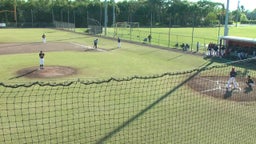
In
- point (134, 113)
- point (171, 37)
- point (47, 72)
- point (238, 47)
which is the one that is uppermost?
point (171, 37)

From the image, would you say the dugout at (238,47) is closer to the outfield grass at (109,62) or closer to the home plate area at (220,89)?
the outfield grass at (109,62)

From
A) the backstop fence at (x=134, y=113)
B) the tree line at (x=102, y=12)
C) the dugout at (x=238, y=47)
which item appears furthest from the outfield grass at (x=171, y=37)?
the backstop fence at (x=134, y=113)

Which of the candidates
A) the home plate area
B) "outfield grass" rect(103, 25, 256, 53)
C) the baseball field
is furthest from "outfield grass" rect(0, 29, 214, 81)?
"outfield grass" rect(103, 25, 256, 53)

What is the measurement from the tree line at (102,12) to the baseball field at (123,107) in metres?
49.3

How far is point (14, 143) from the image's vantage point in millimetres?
10984

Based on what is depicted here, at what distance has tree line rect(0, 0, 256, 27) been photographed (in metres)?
79.9

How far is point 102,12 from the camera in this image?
8681 cm

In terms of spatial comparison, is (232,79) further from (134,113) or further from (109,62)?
(109,62)

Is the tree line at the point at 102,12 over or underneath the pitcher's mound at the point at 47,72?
over

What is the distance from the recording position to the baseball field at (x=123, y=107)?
11.8 m

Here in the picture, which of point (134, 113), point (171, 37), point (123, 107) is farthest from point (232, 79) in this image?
point (171, 37)

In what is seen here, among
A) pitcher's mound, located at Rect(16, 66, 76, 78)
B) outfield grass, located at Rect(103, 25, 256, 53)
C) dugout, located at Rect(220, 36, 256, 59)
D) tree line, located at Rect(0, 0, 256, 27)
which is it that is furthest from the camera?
tree line, located at Rect(0, 0, 256, 27)

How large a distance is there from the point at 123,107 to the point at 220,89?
7.14 m

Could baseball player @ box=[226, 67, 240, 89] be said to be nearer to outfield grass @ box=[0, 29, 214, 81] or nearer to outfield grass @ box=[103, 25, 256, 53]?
outfield grass @ box=[0, 29, 214, 81]
